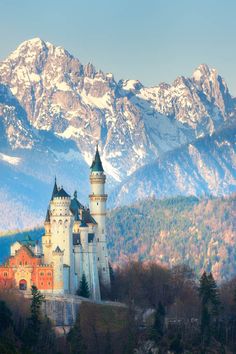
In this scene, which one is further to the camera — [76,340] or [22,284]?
[22,284]

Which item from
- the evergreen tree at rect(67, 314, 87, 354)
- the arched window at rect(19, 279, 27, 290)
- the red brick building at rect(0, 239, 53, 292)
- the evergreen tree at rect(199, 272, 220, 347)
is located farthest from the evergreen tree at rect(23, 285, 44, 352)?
the evergreen tree at rect(199, 272, 220, 347)

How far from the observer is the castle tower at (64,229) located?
196 m

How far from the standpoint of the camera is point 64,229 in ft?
644

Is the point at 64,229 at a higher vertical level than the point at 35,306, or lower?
higher

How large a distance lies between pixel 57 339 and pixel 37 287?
10050 mm

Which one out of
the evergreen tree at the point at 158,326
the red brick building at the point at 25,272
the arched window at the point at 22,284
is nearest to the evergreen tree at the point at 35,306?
the red brick building at the point at 25,272

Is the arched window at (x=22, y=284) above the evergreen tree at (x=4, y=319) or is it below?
above

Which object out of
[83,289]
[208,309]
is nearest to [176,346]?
[208,309]

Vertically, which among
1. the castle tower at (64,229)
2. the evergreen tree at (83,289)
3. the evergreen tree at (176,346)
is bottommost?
the evergreen tree at (176,346)

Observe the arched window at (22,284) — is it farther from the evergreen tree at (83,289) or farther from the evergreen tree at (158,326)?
the evergreen tree at (158,326)

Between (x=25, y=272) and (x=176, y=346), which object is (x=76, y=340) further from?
(x=25, y=272)

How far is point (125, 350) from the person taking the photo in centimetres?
18500

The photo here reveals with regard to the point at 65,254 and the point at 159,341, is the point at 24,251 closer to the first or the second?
the point at 65,254

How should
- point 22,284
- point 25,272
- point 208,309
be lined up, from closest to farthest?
point 208,309 → point 25,272 → point 22,284
